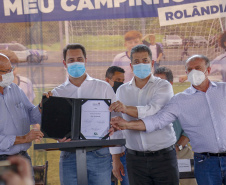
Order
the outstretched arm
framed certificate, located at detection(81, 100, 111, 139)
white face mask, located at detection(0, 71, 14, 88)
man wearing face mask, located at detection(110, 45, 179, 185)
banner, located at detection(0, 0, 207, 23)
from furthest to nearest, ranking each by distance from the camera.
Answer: banner, located at detection(0, 0, 207, 23) → man wearing face mask, located at detection(110, 45, 179, 185) → white face mask, located at detection(0, 71, 14, 88) → the outstretched arm → framed certificate, located at detection(81, 100, 111, 139)

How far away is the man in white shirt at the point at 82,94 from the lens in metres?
2.62

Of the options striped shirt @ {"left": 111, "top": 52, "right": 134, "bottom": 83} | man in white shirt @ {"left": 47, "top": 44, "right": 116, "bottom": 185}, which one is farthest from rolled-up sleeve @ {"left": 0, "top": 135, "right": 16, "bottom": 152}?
striped shirt @ {"left": 111, "top": 52, "right": 134, "bottom": 83}

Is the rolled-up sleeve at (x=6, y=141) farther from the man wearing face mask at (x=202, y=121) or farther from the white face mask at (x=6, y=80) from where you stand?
the man wearing face mask at (x=202, y=121)

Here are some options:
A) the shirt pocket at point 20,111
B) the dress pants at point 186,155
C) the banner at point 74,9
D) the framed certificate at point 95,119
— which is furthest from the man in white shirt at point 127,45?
the framed certificate at point 95,119

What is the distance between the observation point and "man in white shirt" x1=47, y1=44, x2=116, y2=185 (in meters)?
2.62

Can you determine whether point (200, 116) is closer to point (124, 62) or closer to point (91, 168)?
point (91, 168)

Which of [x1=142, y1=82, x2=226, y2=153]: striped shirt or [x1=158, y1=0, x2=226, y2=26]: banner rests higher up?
[x1=158, y1=0, x2=226, y2=26]: banner

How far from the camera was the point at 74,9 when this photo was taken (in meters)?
5.13

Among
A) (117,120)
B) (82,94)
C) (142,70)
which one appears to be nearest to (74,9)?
(142,70)

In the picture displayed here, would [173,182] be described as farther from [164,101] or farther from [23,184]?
[23,184]

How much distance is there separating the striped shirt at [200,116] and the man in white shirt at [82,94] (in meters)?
0.43

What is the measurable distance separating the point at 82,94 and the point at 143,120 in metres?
0.54

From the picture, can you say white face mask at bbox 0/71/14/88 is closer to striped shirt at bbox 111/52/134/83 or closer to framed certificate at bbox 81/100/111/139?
framed certificate at bbox 81/100/111/139

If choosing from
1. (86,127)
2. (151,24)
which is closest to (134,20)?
(151,24)
